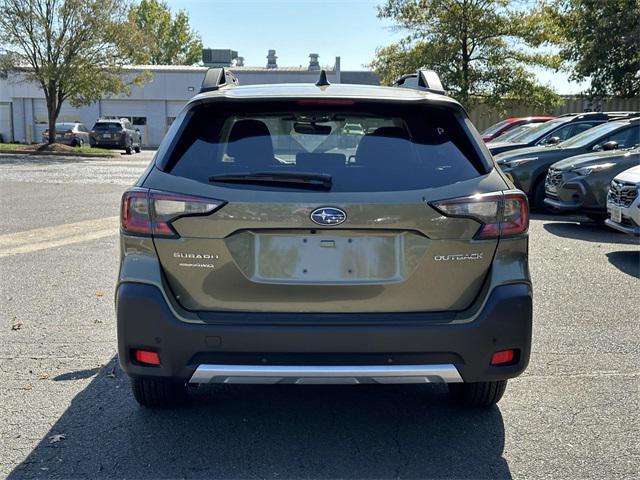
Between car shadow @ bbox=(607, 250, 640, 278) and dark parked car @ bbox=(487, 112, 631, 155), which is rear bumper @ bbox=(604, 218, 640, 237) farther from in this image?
dark parked car @ bbox=(487, 112, 631, 155)

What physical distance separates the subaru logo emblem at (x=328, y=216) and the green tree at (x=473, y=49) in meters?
25.6

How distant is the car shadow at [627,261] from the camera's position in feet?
25.8

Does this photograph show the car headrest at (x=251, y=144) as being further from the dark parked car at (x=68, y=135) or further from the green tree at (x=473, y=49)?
the dark parked car at (x=68, y=135)

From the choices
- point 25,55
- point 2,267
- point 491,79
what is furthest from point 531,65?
point 2,267

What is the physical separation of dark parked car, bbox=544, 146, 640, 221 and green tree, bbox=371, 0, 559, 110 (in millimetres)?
17091

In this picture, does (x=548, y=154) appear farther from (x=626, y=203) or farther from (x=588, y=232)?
(x=626, y=203)

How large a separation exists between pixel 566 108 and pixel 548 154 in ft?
71.5

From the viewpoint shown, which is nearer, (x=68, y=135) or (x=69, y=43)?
(x=69, y=43)

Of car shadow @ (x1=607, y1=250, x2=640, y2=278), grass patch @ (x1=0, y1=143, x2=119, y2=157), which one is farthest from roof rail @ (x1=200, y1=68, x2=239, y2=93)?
grass patch @ (x1=0, y1=143, x2=119, y2=157)

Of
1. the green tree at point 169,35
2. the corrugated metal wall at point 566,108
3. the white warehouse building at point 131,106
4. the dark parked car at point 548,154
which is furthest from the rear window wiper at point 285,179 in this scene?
the green tree at point 169,35

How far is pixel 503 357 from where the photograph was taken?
3.28m

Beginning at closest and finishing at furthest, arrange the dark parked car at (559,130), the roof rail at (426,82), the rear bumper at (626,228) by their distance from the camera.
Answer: the roof rail at (426,82) → the rear bumper at (626,228) → the dark parked car at (559,130)

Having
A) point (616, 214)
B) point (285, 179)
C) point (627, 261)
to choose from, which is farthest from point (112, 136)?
point (285, 179)

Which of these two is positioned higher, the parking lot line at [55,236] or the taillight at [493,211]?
the taillight at [493,211]
